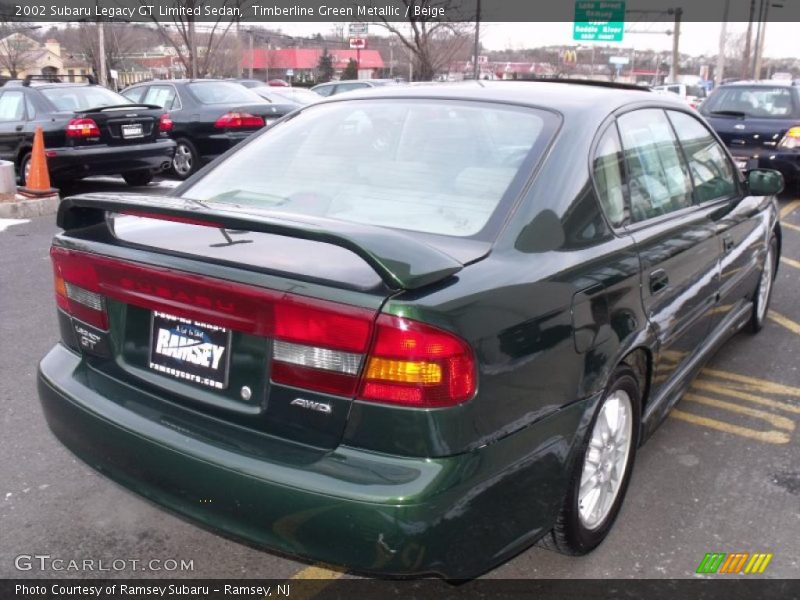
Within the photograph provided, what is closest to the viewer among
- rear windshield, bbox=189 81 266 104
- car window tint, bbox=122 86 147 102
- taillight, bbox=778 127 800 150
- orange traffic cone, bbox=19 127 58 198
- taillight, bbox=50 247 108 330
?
taillight, bbox=50 247 108 330

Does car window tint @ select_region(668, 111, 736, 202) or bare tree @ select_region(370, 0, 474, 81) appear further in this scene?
bare tree @ select_region(370, 0, 474, 81)

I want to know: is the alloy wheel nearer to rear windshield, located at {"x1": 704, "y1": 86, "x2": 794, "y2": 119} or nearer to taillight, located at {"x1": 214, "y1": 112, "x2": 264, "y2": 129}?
taillight, located at {"x1": 214, "y1": 112, "x2": 264, "y2": 129}

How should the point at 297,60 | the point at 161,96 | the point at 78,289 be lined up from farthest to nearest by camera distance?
the point at 297,60 < the point at 161,96 < the point at 78,289

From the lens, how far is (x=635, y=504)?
315 cm

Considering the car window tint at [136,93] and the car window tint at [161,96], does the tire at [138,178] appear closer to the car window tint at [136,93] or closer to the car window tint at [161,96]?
the car window tint at [161,96]

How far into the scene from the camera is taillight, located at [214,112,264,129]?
11.4 metres

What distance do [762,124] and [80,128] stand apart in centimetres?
935

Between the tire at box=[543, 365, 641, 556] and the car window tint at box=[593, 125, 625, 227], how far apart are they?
57 centimetres

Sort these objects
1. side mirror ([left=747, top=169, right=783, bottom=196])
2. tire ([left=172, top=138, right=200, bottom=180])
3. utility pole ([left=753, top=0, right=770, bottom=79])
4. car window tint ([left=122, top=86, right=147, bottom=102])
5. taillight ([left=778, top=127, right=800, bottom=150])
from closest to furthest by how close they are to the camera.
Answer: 1. side mirror ([left=747, top=169, right=783, bottom=196])
2. taillight ([left=778, top=127, right=800, bottom=150])
3. tire ([left=172, top=138, right=200, bottom=180])
4. car window tint ([left=122, top=86, right=147, bottom=102])
5. utility pole ([left=753, top=0, right=770, bottom=79])

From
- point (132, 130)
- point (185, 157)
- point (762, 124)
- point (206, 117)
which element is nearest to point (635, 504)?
point (132, 130)

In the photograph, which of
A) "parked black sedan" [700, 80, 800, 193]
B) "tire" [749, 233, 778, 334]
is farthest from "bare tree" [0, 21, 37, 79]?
A: "tire" [749, 233, 778, 334]

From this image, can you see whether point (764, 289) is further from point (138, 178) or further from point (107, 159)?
point (138, 178)

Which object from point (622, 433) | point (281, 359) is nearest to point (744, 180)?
point (622, 433)
